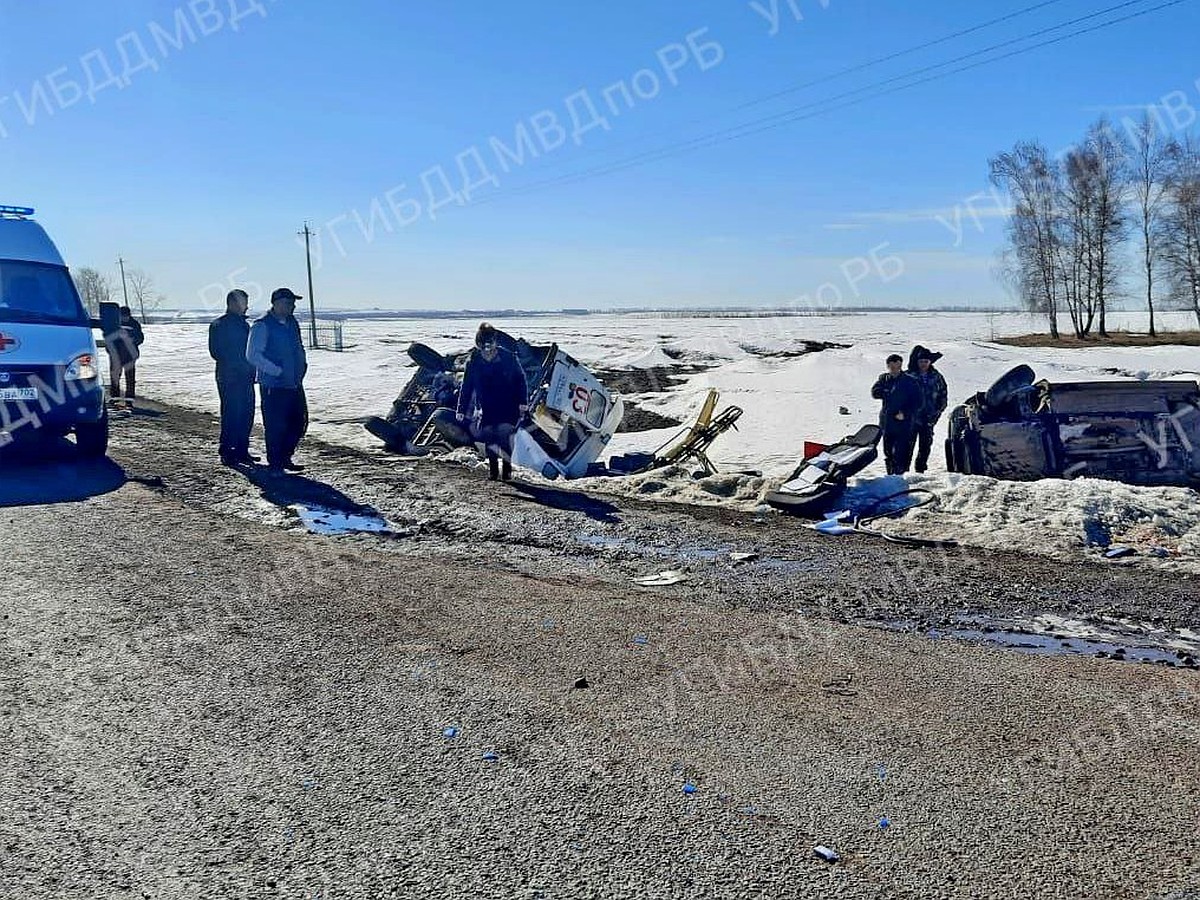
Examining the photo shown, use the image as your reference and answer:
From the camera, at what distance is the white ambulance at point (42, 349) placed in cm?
975

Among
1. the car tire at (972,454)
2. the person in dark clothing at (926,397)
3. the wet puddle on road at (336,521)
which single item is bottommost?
the car tire at (972,454)

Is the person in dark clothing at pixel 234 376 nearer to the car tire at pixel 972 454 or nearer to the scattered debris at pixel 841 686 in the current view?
the car tire at pixel 972 454

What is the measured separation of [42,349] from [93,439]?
1.22 m

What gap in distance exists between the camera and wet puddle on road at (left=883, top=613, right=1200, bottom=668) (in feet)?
16.1

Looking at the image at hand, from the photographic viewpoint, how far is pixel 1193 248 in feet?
161

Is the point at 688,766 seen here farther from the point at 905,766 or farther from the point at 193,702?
the point at 193,702

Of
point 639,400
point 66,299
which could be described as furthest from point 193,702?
point 639,400

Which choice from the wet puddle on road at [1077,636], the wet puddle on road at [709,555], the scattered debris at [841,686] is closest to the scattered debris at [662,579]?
the wet puddle on road at [709,555]

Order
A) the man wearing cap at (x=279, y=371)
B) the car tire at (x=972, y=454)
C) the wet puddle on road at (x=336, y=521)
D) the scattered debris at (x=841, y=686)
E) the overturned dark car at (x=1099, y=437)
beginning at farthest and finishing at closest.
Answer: the man wearing cap at (x=279, y=371) < the car tire at (x=972, y=454) < the overturned dark car at (x=1099, y=437) < the wet puddle on road at (x=336, y=521) < the scattered debris at (x=841, y=686)

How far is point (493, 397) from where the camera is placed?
10344 millimetres

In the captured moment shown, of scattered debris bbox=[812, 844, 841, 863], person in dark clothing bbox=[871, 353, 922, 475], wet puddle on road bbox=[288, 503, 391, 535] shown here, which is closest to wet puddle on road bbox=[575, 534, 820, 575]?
wet puddle on road bbox=[288, 503, 391, 535]

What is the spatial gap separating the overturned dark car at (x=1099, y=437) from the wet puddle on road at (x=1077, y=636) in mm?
4278

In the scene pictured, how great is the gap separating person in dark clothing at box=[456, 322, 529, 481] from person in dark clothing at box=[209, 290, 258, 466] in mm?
Result: 2369

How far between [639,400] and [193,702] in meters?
16.8
